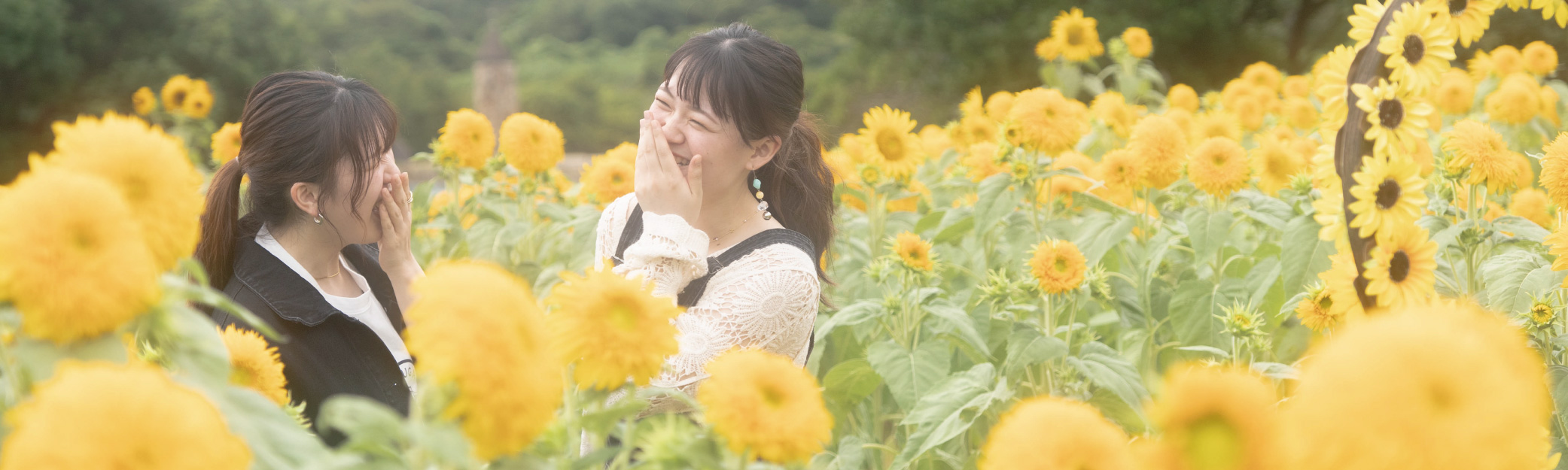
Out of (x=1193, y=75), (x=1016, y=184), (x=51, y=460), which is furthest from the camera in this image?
(x=1193, y=75)

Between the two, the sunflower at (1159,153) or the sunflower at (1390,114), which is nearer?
the sunflower at (1390,114)

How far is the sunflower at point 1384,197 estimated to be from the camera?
1188 millimetres

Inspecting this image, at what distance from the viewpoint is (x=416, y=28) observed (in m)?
27.6

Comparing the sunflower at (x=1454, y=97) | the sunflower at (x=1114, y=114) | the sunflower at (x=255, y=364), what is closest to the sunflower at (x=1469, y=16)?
the sunflower at (x=255, y=364)

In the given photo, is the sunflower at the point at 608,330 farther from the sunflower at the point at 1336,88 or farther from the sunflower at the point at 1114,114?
the sunflower at the point at 1114,114

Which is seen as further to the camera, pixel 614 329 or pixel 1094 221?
pixel 1094 221

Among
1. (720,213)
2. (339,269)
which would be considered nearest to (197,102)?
(339,269)

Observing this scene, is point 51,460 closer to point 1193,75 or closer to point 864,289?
point 864,289

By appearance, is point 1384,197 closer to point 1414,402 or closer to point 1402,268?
point 1402,268

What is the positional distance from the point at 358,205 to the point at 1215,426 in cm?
193

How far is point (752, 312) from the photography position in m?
1.85

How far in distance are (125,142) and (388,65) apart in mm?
26373

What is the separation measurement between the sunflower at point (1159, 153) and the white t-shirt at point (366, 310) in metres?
1.72

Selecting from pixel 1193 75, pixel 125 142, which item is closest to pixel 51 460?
pixel 125 142
